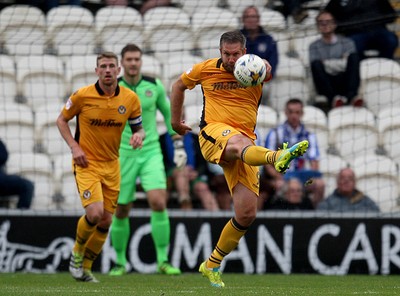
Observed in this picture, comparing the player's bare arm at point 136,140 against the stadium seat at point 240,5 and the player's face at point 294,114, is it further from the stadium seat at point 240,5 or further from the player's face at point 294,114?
the stadium seat at point 240,5

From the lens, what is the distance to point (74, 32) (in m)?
13.9

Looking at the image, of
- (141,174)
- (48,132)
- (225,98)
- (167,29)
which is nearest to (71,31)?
(167,29)

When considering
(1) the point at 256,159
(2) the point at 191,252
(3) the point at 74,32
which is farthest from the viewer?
(3) the point at 74,32

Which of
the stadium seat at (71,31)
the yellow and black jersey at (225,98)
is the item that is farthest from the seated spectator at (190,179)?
the yellow and black jersey at (225,98)

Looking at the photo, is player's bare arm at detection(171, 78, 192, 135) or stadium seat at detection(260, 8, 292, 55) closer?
player's bare arm at detection(171, 78, 192, 135)

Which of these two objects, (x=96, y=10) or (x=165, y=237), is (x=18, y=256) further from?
(x=96, y=10)

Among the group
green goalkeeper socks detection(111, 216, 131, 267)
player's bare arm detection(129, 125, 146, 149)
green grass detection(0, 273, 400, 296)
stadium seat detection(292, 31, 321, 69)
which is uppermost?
stadium seat detection(292, 31, 321, 69)

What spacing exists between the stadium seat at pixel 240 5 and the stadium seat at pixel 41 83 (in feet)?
9.13

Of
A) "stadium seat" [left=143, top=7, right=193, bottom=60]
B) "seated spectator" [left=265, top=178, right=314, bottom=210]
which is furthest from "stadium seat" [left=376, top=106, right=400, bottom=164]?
"stadium seat" [left=143, top=7, right=193, bottom=60]

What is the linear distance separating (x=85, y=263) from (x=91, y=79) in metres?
4.26

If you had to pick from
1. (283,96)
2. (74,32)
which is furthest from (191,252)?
(74,32)

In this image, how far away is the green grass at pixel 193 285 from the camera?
8016mm

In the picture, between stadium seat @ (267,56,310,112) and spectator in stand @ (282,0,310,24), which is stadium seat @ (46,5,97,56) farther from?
spectator in stand @ (282,0,310,24)

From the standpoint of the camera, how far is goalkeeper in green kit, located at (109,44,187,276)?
36.4ft
